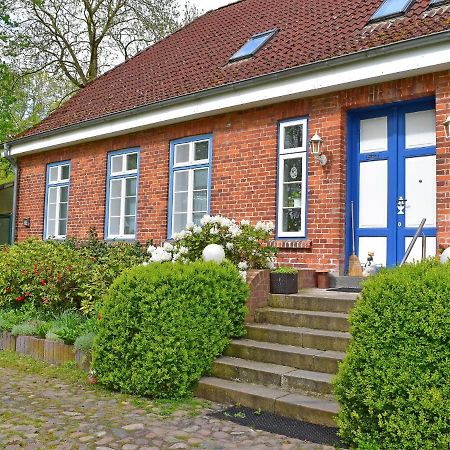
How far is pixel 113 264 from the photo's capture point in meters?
8.34

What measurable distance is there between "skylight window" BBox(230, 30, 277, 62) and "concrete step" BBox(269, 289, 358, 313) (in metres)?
5.16

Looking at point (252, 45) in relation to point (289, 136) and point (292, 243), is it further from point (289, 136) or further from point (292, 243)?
point (292, 243)

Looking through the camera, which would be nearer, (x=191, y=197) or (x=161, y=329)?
(x=161, y=329)

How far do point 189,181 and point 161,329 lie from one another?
518 cm

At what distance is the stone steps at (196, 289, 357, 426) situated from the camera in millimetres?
5066

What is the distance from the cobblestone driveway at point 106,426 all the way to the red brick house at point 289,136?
400 centimetres

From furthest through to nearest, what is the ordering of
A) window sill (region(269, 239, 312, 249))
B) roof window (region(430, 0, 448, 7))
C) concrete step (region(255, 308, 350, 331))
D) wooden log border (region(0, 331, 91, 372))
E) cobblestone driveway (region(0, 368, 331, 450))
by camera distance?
window sill (region(269, 239, 312, 249))
roof window (region(430, 0, 448, 7))
wooden log border (region(0, 331, 91, 372))
concrete step (region(255, 308, 350, 331))
cobblestone driveway (region(0, 368, 331, 450))

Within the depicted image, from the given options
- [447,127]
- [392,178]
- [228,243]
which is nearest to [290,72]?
[392,178]

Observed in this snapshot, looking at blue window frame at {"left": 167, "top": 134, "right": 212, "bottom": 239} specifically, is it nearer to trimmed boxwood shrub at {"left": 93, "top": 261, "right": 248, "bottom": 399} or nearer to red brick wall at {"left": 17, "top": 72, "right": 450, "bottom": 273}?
red brick wall at {"left": 17, "top": 72, "right": 450, "bottom": 273}

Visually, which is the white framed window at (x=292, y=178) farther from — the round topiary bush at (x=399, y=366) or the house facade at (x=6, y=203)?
the house facade at (x=6, y=203)

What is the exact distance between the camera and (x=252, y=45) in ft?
35.9

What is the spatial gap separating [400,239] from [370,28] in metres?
3.33

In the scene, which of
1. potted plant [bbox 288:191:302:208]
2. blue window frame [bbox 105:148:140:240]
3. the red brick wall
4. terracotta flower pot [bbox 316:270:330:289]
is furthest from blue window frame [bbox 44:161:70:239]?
terracotta flower pot [bbox 316:270:330:289]

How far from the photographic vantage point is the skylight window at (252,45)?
10.6 metres
